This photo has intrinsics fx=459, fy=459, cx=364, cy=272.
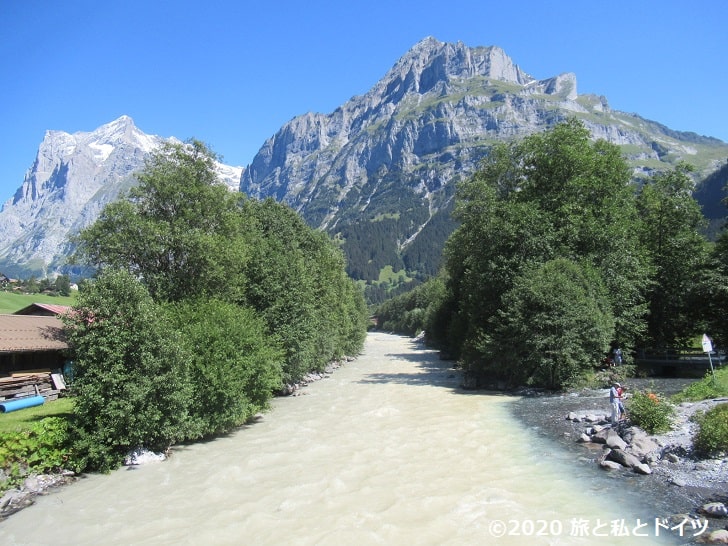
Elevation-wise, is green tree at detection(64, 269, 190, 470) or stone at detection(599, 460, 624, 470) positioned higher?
green tree at detection(64, 269, 190, 470)

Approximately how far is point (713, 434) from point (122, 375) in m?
21.2

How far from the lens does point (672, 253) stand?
42219mm

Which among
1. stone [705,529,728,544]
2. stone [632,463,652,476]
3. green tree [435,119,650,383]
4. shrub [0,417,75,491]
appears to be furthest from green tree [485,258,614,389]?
shrub [0,417,75,491]

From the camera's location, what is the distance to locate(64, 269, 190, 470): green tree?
58.1 feet

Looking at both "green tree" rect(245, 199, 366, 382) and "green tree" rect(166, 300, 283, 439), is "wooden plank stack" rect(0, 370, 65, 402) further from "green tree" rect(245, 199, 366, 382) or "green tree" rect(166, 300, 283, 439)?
"green tree" rect(245, 199, 366, 382)

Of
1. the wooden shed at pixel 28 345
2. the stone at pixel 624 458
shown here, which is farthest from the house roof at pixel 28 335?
the stone at pixel 624 458

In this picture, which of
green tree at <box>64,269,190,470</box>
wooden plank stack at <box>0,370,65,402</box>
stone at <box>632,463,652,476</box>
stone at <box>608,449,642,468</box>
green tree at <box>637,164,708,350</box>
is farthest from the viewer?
green tree at <box>637,164,708,350</box>

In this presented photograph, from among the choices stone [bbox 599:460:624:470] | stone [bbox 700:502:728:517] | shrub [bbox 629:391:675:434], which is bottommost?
stone [bbox 599:460:624:470]

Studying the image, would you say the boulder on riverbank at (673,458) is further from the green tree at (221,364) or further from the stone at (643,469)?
the green tree at (221,364)

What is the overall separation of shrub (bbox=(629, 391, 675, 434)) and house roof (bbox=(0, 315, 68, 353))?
29184 millimetres

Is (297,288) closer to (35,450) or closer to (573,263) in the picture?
(35,450)

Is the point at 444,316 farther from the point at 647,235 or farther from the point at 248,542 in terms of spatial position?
the point at 248,542

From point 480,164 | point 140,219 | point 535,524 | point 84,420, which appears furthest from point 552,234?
point 84,420

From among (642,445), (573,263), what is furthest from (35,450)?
(573,263)
